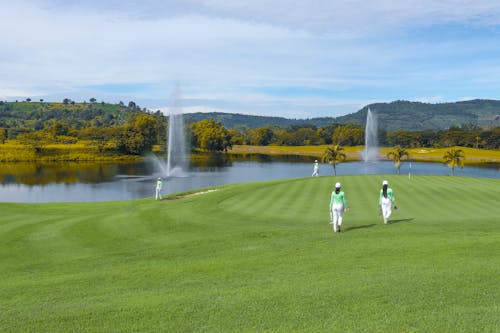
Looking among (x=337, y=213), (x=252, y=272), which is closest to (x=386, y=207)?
(x=337, y=213)

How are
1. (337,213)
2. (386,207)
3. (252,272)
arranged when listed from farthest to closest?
(386,207)
(337,213)
(252,272)

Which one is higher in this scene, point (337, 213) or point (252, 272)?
point (337, 213)

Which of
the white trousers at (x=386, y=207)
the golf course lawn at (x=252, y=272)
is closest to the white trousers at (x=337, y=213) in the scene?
the golf course lawn at (x=252, y=272)

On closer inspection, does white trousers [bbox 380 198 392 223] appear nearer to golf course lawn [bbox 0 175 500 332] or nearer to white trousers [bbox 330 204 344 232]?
golf course lawn [bbox 0 175 500 332]

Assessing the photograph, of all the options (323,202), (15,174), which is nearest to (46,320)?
(323,202)

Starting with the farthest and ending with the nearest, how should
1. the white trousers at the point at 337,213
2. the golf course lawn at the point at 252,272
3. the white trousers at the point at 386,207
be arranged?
the white trousers at the point at 386,207, the white trousers at the point at 337,213, the golf course lawn at the point at 252,272

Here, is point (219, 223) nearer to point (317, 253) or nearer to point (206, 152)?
point (317, 253)

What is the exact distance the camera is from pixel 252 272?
14133 mm

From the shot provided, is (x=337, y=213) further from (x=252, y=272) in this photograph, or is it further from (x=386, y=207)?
(x=252, y=272)

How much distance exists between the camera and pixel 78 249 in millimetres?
19125

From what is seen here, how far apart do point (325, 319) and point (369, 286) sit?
2.35 meters

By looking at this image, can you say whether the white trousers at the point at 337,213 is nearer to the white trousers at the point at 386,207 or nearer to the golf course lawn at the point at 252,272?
Result: the golf course lawn at the point at 252,272

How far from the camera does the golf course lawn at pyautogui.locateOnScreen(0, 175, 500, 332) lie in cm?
1035

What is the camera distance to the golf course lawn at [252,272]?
10.4 meters
